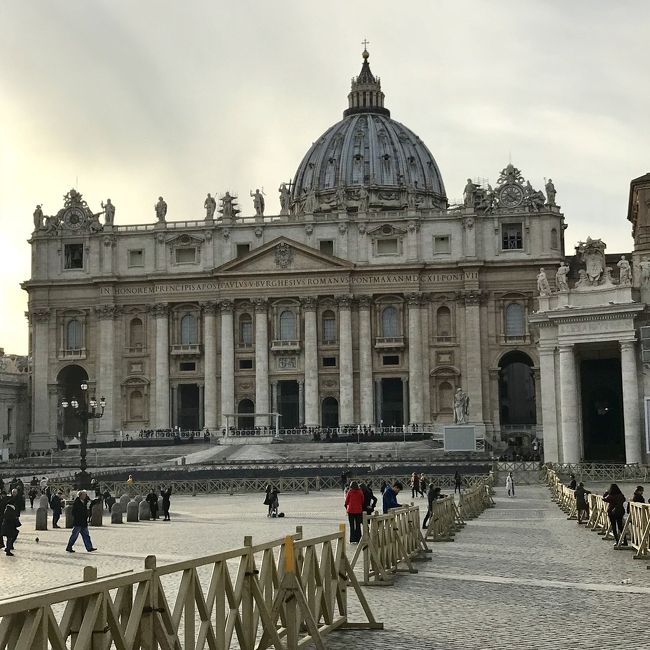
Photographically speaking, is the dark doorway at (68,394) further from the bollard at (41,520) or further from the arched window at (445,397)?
the bollard at (41,520)

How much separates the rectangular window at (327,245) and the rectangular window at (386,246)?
163 inches

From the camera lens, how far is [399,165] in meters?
Result: 141

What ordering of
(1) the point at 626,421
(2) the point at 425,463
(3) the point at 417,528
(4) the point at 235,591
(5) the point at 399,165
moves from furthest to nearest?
(5) the point at 399,165 < (2) the point at 425,463 < (1) the point at 626,421 < (3) the point at 417,528 < (4) the point at 235,591

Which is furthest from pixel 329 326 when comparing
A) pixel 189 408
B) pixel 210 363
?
pixel 189 408

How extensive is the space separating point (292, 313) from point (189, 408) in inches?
530

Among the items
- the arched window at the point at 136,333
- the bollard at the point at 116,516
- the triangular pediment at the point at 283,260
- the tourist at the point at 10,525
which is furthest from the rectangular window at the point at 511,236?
the tourist at the point at 10,525

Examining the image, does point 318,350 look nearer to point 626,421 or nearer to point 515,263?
point 515,263

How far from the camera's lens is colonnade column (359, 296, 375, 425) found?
101625 millimetres

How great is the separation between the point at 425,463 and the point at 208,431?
3642 cm

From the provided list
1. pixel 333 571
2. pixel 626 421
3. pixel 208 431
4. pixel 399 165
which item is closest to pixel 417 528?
pixel 333 571

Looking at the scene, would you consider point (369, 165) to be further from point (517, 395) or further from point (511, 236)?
point (511, 236)

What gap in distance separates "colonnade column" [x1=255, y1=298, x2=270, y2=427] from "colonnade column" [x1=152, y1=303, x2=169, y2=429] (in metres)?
8.18

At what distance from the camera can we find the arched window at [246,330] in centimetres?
10544

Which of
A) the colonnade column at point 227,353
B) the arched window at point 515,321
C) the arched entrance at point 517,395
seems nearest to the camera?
the arched window at point 515,321
